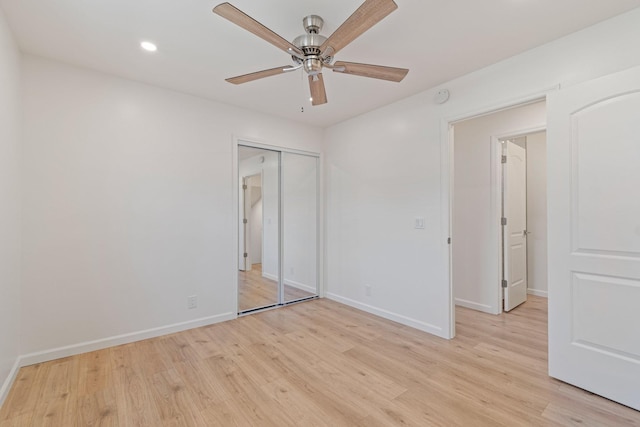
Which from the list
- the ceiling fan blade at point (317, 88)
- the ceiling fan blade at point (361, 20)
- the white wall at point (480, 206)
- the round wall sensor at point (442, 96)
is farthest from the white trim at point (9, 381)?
the white wall at point (480, 206)

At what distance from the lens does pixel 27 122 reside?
2.37 metres

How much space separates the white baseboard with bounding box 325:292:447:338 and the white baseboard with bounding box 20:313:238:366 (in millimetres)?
1474

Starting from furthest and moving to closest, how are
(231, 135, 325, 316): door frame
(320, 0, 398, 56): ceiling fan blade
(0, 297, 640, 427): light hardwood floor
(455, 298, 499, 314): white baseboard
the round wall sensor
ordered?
(455, 298, 499, 314): white baseboard → (231, 135, 325, 316): door frame → the round wall sensor → (0, 297, 640, 427): light hardwood floor → (320, 0, 398, 56): ceiling fan blade

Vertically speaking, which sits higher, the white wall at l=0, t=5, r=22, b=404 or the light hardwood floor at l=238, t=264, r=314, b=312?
the white wall at l=0, t=5, r=22, b=404

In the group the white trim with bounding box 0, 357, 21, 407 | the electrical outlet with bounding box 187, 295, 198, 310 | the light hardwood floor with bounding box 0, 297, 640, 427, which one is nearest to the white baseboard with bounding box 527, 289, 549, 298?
the light hardwood floor with bounding box 0, 297, 640, 427

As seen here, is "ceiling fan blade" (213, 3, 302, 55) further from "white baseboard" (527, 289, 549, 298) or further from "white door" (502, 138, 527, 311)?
"white baseboard" (527, 289, 549, 298)

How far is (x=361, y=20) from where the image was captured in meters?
1.49

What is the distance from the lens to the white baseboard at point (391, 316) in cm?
298

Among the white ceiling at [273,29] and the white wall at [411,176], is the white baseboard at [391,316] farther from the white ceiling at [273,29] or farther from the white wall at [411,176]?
the white ceiling at [273,29]

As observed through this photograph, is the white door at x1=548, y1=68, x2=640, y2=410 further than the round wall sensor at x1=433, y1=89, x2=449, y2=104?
No

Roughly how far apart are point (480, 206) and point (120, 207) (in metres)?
3.98

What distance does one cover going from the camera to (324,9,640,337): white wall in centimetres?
209

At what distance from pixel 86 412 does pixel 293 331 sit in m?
1.71

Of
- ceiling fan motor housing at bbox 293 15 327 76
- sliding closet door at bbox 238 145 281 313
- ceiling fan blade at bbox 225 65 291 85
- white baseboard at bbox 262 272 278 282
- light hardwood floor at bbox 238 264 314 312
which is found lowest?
light hardwood floor at bbox 238 264 314 312
